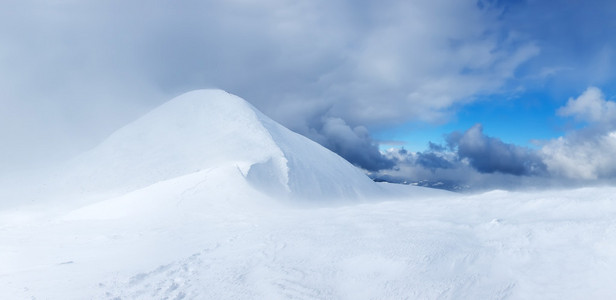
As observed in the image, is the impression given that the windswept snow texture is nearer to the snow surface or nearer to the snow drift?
the snow drift

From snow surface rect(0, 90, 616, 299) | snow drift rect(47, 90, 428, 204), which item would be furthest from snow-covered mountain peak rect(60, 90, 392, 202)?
snow surface rect(0, 90, 616, 299)

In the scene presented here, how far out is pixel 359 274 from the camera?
8.96m

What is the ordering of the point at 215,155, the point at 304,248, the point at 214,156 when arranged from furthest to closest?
1. the point at 215,155
2. the point at 214,156
3. the point at 304,248

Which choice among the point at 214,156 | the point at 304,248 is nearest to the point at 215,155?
the point at 214,156

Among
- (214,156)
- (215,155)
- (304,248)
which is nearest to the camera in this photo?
(304,248)

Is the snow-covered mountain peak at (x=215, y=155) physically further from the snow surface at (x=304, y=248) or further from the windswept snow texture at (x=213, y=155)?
the snow surface at (x=304, y=248)

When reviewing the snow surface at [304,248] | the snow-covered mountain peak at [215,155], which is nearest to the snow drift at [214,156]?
the snow-covered mountain peak at [215,155]

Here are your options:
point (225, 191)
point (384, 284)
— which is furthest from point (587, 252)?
point (225, 191)

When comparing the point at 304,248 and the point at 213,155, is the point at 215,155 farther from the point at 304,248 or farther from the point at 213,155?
the point at 304,248

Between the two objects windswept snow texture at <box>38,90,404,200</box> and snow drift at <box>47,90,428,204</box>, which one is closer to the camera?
snow drift at <box>47,90,428,204</box>

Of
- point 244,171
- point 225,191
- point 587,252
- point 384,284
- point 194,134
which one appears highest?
point 194,134

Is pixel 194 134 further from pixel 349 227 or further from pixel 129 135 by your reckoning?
pixel 349 227

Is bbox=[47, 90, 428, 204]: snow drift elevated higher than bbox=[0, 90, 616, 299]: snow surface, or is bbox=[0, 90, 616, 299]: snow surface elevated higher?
bbox=[47, 90, 428, 204]: snow drift

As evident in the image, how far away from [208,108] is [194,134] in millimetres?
4550
